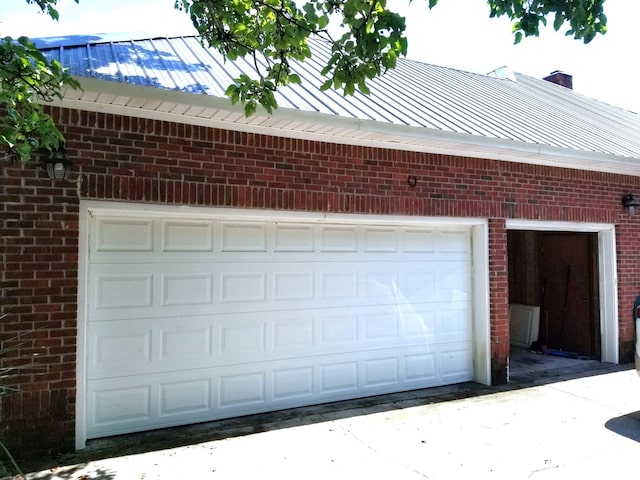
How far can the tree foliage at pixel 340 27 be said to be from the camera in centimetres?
311

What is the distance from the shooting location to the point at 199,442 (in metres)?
4.68

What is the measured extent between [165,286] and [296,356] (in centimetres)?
179

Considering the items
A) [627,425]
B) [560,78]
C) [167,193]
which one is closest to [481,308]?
[627,425]

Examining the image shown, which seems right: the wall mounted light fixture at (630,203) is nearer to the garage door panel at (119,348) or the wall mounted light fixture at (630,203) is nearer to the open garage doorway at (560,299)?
the open garage doorway at (560,299)

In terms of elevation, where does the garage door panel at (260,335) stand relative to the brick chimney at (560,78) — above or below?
below

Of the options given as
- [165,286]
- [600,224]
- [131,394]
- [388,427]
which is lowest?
[388,427]

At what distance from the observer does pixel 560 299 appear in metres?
9.32

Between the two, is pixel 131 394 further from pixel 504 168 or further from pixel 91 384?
pixel 504 168

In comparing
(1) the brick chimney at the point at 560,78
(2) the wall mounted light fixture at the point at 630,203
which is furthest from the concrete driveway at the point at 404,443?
(1) the brick chimney at the point at 560,78

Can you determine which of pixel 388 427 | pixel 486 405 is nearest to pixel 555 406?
pixel 486 405

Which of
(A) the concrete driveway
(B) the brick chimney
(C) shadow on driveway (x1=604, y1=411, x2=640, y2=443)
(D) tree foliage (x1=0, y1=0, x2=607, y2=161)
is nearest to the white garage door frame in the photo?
(A) the concrete driveway

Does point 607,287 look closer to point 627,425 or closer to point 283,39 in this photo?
point 627,425

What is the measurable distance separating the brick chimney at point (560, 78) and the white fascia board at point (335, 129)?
7334 millimetres

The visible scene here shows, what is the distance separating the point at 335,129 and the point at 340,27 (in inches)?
79.8
